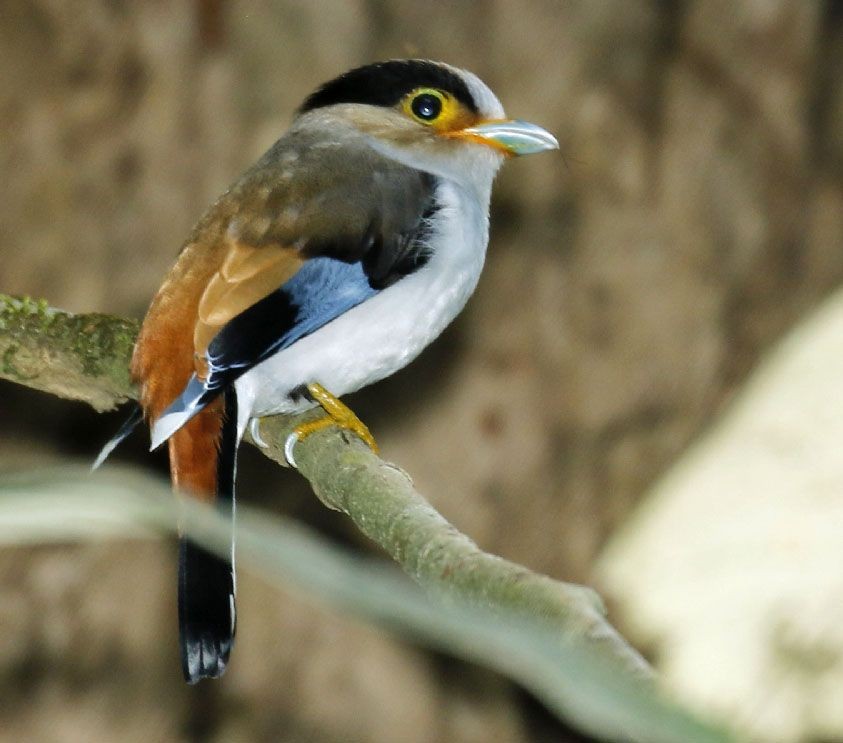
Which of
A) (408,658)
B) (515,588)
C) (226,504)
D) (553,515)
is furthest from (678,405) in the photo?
(515,588)

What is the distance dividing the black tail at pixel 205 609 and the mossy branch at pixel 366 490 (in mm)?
222

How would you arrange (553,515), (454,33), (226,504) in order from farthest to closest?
(553,515) → (454,33) → (226,504)

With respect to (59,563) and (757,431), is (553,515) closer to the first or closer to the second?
(757,431)

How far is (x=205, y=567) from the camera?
2.17 meters

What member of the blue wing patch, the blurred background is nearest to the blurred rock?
the blurred background

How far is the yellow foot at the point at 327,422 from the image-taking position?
8.06ft

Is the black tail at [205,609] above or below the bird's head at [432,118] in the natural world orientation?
below

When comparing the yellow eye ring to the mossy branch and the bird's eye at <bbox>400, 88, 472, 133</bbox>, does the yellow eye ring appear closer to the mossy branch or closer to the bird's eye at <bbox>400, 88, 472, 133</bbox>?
the bird's eye at <bbox>400, 88, 472, 133</bbox>

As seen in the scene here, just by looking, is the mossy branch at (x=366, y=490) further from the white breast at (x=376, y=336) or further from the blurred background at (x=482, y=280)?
the blurred background at (x=482, y=280)

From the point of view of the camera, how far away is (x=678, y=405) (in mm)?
4375

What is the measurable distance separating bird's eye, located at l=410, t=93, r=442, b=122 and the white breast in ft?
0.95

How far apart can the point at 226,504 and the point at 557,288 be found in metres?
2.24

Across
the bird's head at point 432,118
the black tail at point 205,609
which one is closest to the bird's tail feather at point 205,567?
the black tail at point 205,609

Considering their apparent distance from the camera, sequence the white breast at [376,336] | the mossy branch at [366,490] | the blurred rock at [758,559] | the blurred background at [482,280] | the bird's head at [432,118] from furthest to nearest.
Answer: the blurred rock at [758,559], the blurred background at [482,280], the bird's head at [432,118], the white breast at [376,336], the mossy branch at [366,490]
